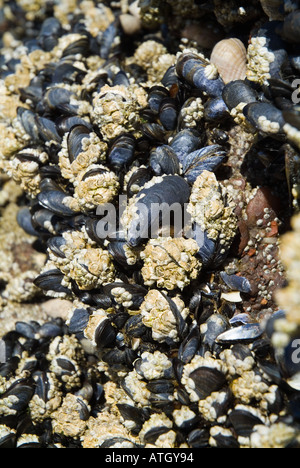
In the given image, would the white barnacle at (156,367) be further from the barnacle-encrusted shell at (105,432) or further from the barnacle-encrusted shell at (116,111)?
the barnacle-encrusted shell at (116,111)

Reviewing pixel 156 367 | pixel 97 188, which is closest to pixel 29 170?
pixel 97 188

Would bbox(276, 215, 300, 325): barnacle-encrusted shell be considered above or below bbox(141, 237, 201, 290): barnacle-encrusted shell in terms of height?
above

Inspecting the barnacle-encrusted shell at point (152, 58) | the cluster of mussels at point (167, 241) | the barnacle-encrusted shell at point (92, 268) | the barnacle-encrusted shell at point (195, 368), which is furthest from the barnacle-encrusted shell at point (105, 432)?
the barnacle-encrusted shell at point (152, 58)

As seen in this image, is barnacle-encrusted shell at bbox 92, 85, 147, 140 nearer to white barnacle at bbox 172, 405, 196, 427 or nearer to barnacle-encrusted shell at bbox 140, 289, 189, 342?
barnacle-encrusted shell at bbox 140, 289, 189, 342

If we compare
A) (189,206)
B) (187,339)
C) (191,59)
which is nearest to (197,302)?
(187,339)

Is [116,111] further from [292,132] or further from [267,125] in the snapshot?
[292,132]

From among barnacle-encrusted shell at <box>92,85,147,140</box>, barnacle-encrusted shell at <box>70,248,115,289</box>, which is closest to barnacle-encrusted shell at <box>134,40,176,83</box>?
barnacle-encrusted shell at <box>92,85,147,140</box>

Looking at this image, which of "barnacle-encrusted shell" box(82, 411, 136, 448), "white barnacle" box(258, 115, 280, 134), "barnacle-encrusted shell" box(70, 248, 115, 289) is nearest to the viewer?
"white barnacle" box(258, 115, 280, 134)
